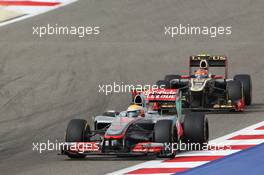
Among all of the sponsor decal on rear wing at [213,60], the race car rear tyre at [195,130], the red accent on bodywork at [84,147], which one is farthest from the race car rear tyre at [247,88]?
the red accent on bodywork at [84,147]

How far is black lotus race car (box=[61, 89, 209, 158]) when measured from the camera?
14898 millimetres

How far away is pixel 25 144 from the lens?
17.6 m

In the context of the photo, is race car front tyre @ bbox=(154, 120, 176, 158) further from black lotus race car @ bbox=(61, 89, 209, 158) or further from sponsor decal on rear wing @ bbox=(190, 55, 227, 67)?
sponsor decal on rear wing @ bbox=(190, 55, 227, 67)

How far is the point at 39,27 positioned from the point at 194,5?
649 centimetres

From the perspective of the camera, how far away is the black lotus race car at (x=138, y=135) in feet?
48.9

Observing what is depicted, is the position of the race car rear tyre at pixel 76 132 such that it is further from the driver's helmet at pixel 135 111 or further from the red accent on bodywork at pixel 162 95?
the red accent on bodywork at pixel 162 95

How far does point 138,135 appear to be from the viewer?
15461 millimetres

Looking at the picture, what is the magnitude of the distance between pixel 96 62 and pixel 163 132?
45.0 feet

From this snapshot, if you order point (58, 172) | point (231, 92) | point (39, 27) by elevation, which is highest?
point (39, 27)

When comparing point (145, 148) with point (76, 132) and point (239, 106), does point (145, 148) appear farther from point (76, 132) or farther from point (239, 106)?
point (239, 106)

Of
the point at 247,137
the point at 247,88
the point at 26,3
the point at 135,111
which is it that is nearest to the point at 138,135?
the point at 135,111

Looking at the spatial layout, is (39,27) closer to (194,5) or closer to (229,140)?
(194,5)

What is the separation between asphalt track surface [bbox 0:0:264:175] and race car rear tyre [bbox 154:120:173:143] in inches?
20.6

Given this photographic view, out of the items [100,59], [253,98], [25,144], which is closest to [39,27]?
[100,59]
